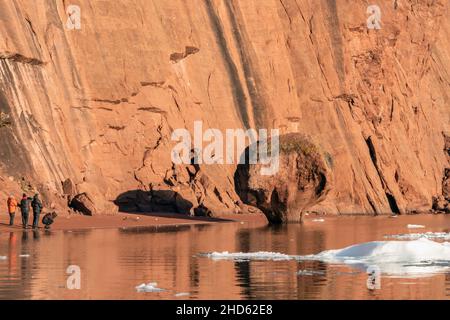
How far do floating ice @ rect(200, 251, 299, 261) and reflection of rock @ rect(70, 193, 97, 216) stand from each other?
65.5ft

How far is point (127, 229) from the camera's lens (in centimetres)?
4119

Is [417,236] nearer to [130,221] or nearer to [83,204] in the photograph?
[130,221]

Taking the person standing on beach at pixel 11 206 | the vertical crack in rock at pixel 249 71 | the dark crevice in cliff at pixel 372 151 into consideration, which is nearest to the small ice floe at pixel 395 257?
the person standing on beach at pixel 11 206

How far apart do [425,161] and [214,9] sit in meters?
25.5

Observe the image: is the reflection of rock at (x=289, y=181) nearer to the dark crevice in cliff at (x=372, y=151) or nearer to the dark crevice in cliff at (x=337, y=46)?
the dark crevice in cliff at (x=337, y=46)

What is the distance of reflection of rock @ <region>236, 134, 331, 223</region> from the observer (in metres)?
46.8

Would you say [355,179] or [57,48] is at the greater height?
[57,48]

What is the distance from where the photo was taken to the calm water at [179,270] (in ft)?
60.0

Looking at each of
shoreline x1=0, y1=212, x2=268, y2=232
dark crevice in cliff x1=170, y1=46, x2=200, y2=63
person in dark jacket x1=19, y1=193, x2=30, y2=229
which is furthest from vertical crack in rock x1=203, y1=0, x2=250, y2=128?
person in dark jacket x1=19, y1=193, x2=30, y2=229

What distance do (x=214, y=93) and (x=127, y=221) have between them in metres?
20.4

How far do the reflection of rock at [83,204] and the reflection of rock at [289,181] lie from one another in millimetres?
6757

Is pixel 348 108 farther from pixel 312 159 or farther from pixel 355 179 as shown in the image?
pixel 312 159

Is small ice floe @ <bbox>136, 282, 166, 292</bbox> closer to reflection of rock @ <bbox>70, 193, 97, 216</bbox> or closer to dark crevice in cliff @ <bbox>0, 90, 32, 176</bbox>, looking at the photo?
dark crevice in cliff @ <bbox>0, 90, 32, 176</bbox>

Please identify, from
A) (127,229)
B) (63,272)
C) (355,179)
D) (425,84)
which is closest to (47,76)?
(127,229)
